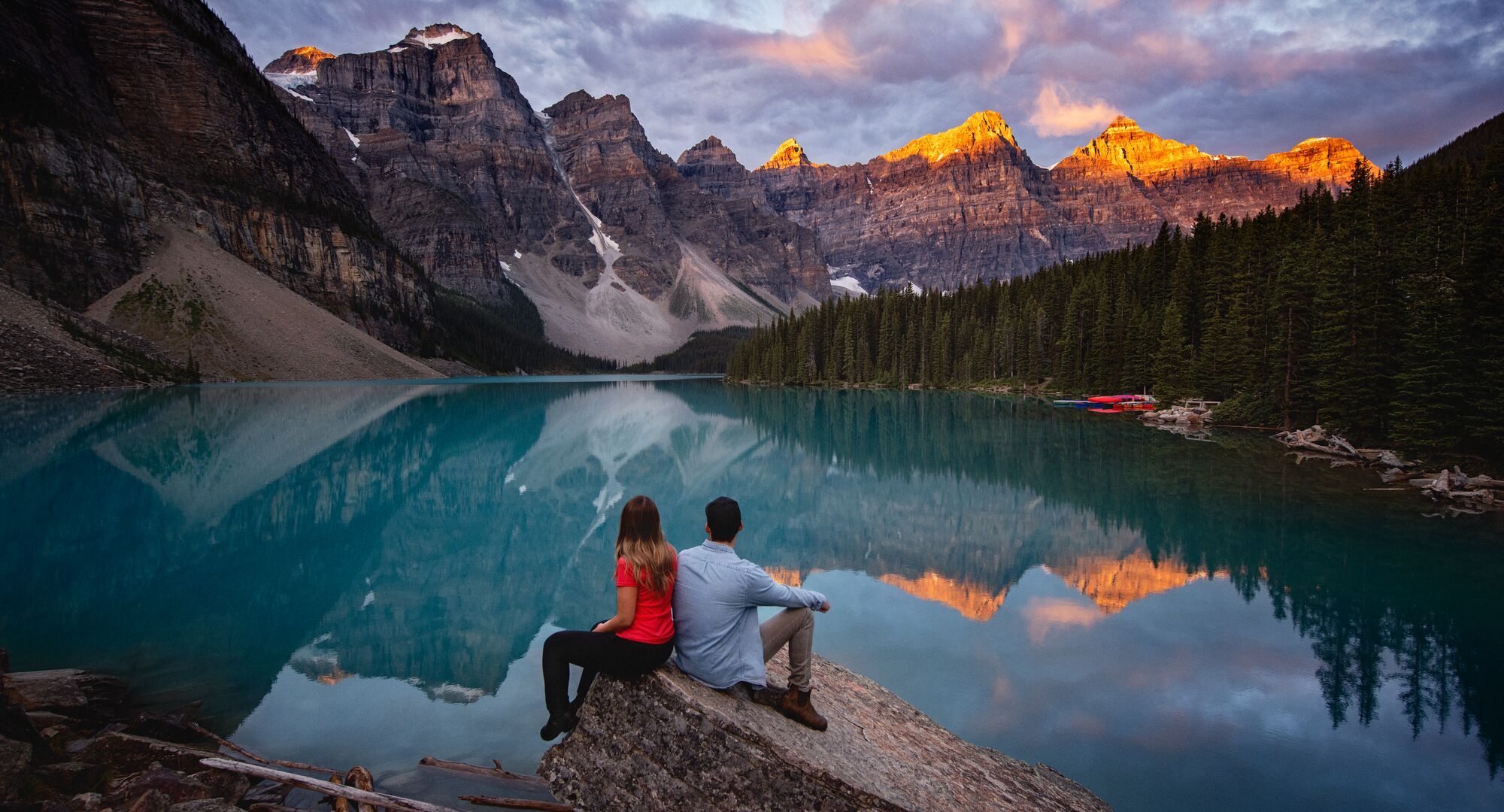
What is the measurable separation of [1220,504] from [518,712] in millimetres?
19220

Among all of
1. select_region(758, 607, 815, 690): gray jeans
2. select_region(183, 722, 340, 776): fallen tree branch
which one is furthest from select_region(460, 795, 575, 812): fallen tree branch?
select_region(758, 607, 815, 690): gray jeans

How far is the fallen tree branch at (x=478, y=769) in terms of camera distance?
5.95 metres

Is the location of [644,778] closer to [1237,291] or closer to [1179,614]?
[1179,614]

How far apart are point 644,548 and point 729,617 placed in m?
0.85

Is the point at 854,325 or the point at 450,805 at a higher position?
the point at 854,325

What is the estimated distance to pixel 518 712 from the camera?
7590 mm

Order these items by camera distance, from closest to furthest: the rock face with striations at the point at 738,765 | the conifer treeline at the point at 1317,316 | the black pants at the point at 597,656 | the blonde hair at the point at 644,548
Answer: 1. the rock face with striations at the point at 738,765
2. the blonde hair at the point at 644,548
3. the black pants at the point at 597,656
4. the conifer treeline at the point at 1317,316

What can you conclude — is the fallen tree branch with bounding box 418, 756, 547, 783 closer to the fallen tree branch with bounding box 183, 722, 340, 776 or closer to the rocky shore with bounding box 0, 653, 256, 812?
the fallen tree branch with bounding box 183, 722, 340, 776

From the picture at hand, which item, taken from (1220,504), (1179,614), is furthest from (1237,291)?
(1179,614)

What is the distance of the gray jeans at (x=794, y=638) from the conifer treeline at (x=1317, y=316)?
26429 millimetres

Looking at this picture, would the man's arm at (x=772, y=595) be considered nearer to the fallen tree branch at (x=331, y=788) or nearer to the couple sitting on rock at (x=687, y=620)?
the couple sitting on rock at (x=687, y=620)

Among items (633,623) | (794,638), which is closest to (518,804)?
(633,623)

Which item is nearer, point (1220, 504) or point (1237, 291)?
point (1220, 504)

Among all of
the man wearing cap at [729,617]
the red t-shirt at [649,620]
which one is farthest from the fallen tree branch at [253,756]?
the man wearing cap at [729,617]
